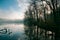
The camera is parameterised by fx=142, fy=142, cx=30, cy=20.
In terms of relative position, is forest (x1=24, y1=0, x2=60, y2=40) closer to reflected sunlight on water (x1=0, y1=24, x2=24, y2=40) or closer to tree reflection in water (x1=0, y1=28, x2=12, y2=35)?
reflected sunlight on water (x1=0, y1=24, x2=24, y2=40)

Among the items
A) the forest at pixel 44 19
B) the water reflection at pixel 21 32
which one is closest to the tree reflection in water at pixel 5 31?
the water reflection at pixel 21 32

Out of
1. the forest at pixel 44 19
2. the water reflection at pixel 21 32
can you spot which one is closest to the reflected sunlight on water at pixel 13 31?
the water reflection at pixel 21 32

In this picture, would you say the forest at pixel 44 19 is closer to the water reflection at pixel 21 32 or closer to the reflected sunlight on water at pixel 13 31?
the water reflection at pixel 21 32

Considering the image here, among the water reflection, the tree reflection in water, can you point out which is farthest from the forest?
the tree reflection in water

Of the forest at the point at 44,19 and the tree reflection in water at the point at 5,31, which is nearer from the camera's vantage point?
the forest at the point at 44,19

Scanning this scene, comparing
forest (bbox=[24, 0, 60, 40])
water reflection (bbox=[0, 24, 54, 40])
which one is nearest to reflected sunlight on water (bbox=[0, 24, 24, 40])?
water reflection (bbox=[0, 24, 54, 40])

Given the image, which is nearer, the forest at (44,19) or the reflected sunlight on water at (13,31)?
the forest at (44,19)

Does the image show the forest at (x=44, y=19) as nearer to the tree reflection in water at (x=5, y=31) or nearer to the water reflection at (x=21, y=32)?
the water reflection at (x=21, y=32)

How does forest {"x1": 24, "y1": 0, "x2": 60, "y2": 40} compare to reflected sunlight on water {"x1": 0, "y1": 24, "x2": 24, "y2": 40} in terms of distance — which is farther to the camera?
reflected sunlight on water {"x1": 0, "y1": 24, "x2": 24, "y2": 40}

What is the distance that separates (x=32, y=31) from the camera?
16.6ft

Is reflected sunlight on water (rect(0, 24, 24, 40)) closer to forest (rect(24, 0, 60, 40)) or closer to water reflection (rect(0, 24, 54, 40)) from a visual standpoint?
water reflection (rect(0, 24, 54, 40))

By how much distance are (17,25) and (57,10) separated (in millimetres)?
1502

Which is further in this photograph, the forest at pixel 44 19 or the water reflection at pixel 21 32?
the water reflection at pixel 21 32

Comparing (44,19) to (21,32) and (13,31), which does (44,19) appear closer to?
(21,32)
